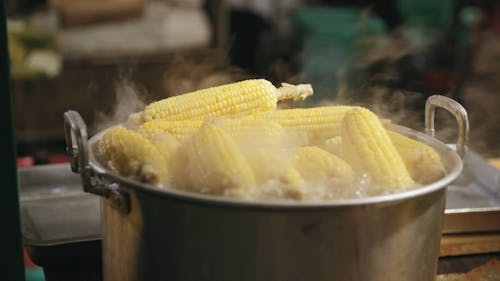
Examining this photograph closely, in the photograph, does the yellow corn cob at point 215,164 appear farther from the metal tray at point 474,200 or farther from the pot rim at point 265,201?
the metal tray at point 474,200

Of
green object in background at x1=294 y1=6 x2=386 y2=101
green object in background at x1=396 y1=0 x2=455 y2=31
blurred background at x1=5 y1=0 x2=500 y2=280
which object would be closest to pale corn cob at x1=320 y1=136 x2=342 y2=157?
blurred background at x1=5 y1=0 x2=500 y2=280

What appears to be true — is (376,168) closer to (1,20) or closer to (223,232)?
(223,232)

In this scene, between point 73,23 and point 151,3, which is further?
point 151,3

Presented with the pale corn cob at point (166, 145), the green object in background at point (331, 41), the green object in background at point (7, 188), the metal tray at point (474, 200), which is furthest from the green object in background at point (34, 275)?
the green object in background at point (331, 41)

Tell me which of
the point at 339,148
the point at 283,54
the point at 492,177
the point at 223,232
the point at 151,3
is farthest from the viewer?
the point at 283,54

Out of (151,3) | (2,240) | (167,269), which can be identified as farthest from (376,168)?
(151,3)

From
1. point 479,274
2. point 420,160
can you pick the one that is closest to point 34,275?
point 420,160

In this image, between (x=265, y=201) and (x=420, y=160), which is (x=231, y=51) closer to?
(x=420, y=160)

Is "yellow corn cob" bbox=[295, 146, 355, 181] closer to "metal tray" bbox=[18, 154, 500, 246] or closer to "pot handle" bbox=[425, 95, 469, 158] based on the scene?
"pot handle" bbox=[425, 95, 469, 158]
